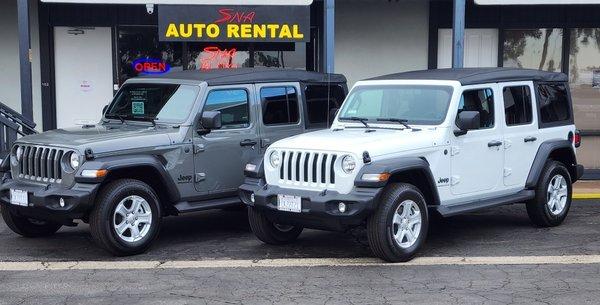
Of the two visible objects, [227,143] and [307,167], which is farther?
[227,143]

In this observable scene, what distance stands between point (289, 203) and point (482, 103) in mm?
2521

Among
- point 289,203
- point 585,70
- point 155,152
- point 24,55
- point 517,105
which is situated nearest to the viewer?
point 289,203

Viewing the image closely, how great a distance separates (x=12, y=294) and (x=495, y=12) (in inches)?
425

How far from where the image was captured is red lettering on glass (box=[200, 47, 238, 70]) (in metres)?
14.3

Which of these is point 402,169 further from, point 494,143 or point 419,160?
point 494,143

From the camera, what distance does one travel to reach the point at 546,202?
8.90 meters


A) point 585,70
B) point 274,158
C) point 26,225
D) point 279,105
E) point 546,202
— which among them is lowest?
point 26,225

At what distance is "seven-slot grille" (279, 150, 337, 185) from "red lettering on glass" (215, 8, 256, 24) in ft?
15.9

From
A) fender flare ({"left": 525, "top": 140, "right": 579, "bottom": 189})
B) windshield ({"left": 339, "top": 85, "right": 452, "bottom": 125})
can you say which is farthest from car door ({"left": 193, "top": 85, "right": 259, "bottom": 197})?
fender flare ({"left": 525, "top": 140, "right": 579, "bottom": 189})

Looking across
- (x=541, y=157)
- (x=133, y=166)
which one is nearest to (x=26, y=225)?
(x=133, y=166)

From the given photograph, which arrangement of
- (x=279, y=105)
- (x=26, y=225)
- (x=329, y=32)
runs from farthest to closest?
(x=329, y=32)
(x=279, y=105)
(x=26, y=225)

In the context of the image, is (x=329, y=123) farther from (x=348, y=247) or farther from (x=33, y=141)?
(x=33, y=141)

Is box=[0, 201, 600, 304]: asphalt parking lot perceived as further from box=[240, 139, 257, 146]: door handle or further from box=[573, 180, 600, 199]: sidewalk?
box=[573, 180, 600, 199]: sidewalk

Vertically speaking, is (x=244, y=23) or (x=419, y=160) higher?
Result: (x=244, y=23)
